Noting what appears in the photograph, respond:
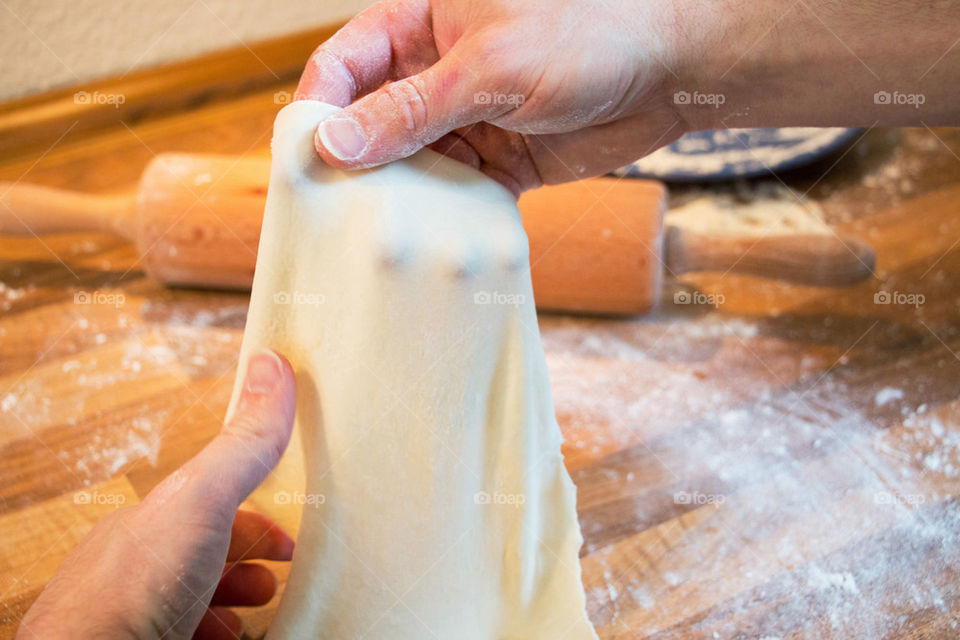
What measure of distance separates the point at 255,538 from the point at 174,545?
0.73 feet

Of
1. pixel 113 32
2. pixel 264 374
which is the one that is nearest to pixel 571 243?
pixel 264 374

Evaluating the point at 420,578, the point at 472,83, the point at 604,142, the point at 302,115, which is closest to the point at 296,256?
the point at 302,115

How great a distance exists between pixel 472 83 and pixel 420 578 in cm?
54

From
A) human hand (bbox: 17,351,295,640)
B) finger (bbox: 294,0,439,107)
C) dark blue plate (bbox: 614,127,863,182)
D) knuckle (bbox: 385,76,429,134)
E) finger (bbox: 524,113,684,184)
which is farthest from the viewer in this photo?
dark blue plate (bbox: 614,127,863,182)

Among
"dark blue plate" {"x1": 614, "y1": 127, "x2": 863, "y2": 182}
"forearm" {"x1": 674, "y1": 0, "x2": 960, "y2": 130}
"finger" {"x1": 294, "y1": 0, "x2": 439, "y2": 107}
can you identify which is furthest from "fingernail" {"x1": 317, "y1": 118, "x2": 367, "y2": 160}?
"dark blue plate" {"x1": 614, "y1": 127, "x2": 863, "y2": 182}

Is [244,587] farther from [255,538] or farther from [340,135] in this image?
[340,135]

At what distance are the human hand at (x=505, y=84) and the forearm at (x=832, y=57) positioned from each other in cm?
5

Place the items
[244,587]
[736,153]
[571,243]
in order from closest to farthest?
[244,587] → [571,243] → [736,153]

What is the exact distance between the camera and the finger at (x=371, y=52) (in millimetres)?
902

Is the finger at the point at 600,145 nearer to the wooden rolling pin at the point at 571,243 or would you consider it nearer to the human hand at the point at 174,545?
the wooden rolling pin at the point at 571,243

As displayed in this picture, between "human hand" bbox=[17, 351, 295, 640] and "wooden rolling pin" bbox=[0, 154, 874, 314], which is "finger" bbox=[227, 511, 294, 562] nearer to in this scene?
"human hand" bbox=[17, 351, 295, 640]

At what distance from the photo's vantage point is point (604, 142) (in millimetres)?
1081

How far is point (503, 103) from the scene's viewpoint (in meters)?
0.86

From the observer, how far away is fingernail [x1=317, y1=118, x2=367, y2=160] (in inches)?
30.6
